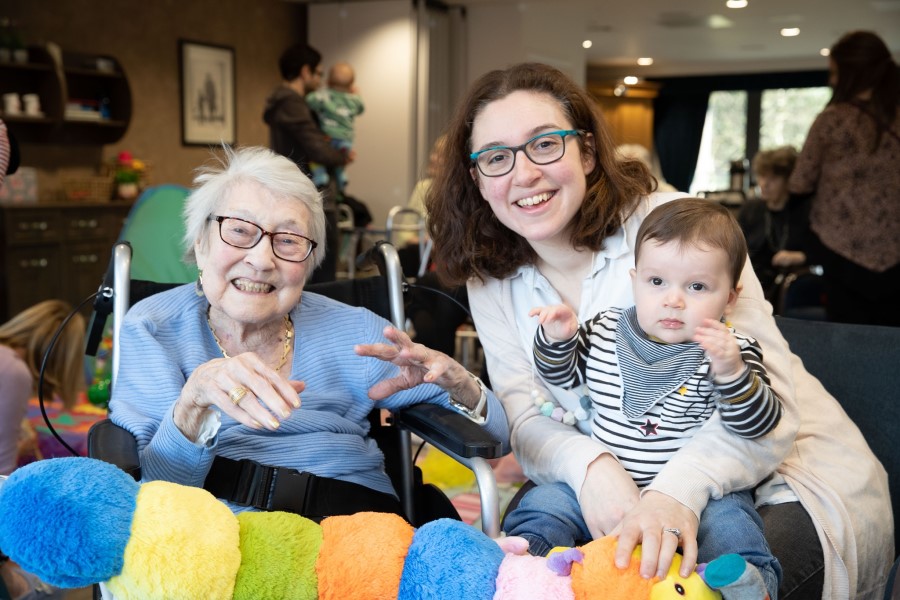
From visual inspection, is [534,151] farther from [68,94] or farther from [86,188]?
[68,94]

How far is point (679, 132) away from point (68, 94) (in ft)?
31.3

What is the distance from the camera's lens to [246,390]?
120 centimetres

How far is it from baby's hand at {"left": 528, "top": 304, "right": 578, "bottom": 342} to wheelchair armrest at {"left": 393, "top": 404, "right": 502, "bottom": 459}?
19 centimetres

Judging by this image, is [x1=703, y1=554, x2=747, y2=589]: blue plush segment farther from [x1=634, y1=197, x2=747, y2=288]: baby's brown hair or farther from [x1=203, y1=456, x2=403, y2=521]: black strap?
[x1=203, y1=456, x2=403, y2=521]: black strap

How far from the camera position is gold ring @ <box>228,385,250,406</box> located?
119 centimetres

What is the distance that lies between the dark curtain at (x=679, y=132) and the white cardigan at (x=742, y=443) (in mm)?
12108

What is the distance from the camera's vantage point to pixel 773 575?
121cm

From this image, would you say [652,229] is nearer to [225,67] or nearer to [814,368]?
[814,368]

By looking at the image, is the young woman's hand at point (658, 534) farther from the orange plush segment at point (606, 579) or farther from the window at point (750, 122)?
the window at point (750, 122)

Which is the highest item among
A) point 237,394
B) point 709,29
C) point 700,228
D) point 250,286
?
point 709,29

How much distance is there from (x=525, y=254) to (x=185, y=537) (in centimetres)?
87

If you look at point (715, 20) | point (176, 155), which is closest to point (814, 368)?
point (176, 155)

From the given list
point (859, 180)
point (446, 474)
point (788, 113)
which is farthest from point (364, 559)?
point (788, 113)

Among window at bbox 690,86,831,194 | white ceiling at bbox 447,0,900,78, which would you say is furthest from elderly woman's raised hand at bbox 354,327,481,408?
window at bbox 690,86,831,194
